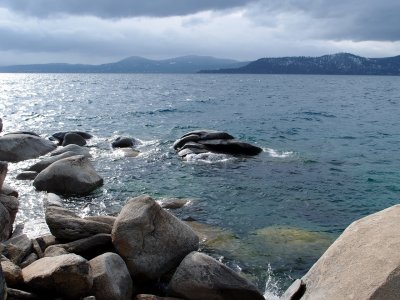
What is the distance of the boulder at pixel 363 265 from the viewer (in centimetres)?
675

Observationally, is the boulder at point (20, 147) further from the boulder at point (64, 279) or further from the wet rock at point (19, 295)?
the wet rock at point (19, 295)

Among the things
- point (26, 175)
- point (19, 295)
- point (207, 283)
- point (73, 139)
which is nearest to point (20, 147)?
point (26, 175)

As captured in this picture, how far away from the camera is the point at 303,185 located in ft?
66.0

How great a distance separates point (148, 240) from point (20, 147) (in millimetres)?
16833

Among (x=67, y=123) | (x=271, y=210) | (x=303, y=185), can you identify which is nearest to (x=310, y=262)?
(x=271, y=210)

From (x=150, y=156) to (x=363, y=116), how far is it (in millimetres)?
32965

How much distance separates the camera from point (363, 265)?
7309mm

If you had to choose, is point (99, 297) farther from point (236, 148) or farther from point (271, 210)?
point (236, 148)

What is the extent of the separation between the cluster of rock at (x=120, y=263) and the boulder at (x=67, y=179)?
632 cm

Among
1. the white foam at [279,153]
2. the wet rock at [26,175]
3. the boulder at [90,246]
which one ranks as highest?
the boulder at [90,246]

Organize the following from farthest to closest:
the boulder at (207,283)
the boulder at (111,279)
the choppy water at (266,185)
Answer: the choppy water at (266,185) < the boulder at (207,283) < the boulder at (111,279)

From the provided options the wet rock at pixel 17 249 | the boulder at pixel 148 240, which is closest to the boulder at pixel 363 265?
the boulder at pixel 148 240

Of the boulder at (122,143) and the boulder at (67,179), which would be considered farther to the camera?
the boulder at (122,143)

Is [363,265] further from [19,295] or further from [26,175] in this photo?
[26,175]
